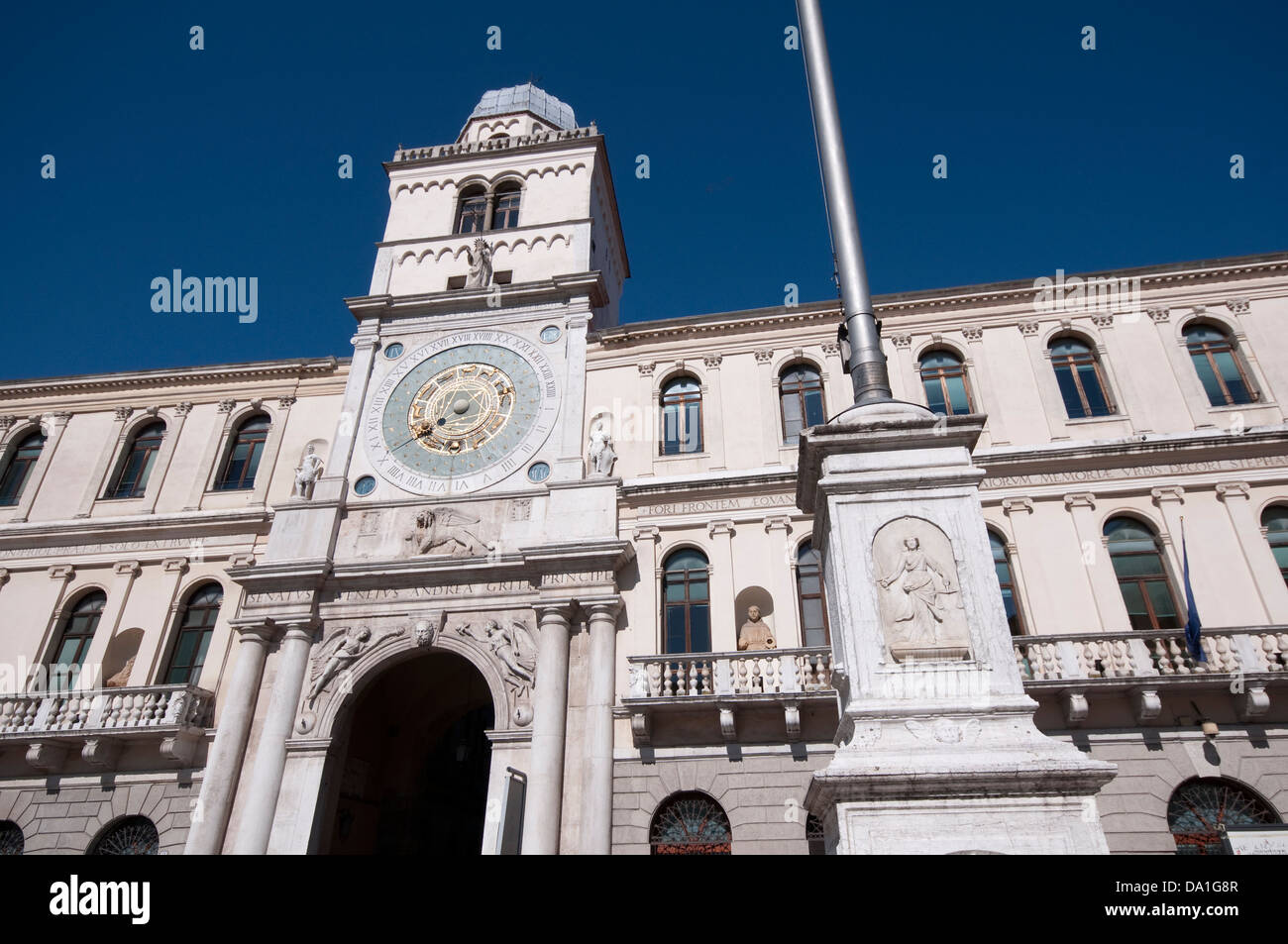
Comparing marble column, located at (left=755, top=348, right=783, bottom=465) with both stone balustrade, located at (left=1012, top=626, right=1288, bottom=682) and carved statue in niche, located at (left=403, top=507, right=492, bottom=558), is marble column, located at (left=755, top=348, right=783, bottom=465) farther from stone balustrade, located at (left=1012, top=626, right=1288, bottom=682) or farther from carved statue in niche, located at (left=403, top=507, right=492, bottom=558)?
carved statue in niche, located at (left=403, top=507, right=492, bottom=558)

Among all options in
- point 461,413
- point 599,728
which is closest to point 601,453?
point 461,413

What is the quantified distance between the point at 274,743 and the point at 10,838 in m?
6.14

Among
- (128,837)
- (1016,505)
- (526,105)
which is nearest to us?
(128,837)

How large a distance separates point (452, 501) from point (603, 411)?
169 inches

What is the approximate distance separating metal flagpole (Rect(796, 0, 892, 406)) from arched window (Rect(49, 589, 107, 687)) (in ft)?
63.2

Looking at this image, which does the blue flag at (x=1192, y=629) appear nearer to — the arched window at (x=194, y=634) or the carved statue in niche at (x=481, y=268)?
the carved statue in niche at (x=481, y=268)

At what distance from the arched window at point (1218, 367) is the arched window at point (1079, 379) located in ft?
6.65

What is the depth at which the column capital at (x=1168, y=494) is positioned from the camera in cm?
1661

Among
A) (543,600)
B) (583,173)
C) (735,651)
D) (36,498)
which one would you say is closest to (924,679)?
(735,651)

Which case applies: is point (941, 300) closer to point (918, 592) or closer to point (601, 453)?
point (601, 453)

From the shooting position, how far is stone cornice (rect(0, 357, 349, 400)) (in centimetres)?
2258

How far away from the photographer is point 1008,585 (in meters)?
16.5

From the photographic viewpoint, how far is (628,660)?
16250 millimetres
